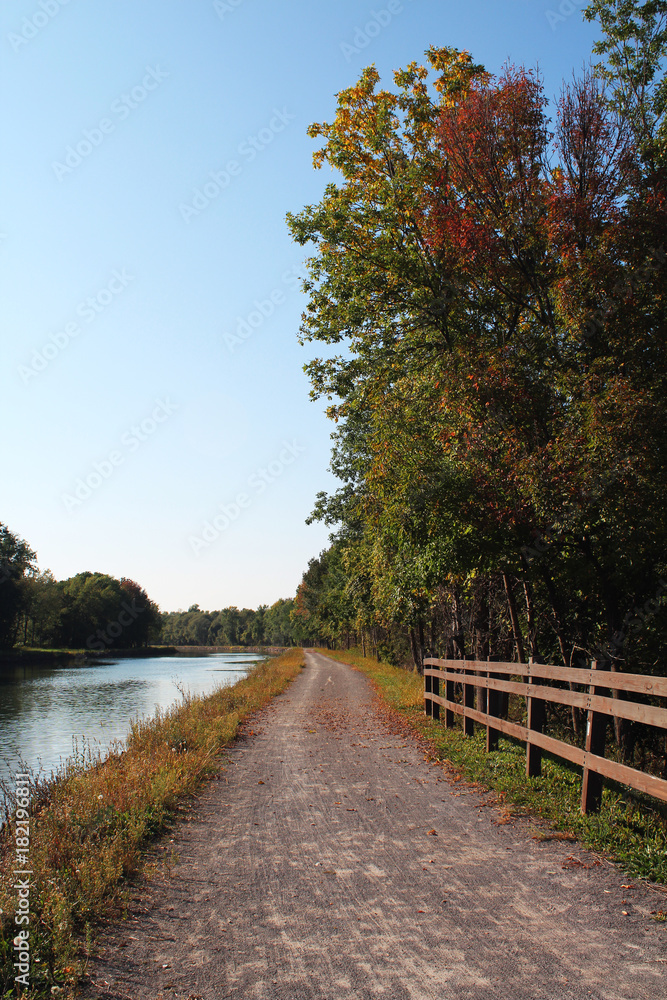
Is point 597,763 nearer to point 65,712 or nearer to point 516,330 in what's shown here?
point 516,330

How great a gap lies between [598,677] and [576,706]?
0.79 meters

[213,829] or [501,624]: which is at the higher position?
[501,624]

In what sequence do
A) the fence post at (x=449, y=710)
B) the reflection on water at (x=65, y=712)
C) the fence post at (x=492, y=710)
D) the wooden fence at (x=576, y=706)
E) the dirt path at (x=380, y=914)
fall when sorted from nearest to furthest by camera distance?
the dirt path at (x=380, y=914)
the wooden fence at (x=576, y=706)
the fence post at (x=492, y=710)
the fence post at (x=449, y=710)
the reflection on water at (x=65, y=712)

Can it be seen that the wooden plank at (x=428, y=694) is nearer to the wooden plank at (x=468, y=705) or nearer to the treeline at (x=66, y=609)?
the wooden plank at (x=468, y=705)

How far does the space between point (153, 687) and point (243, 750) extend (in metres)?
26.2

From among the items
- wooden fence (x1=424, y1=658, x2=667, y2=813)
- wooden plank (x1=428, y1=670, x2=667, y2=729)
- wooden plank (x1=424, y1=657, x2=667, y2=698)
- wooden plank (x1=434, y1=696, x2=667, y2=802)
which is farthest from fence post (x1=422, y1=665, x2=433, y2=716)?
wooden plank (x1=428, y1=670, x2=667, y2=729)

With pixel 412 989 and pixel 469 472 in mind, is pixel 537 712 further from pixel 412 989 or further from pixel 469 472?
pixel 412 989

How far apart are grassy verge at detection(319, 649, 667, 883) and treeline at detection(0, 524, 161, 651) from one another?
69077 mm

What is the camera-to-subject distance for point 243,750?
34.3 feet

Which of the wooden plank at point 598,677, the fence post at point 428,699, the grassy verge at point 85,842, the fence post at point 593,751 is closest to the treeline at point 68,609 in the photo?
the fence post at point 428,699

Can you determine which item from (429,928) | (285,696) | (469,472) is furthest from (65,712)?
(429,928)

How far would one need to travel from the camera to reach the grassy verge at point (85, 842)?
3.52 m

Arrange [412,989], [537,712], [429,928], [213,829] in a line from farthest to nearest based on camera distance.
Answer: [537,712]
[213,829]
[429,928]
[412,989]

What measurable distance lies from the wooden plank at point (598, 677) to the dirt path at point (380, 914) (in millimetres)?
1261
